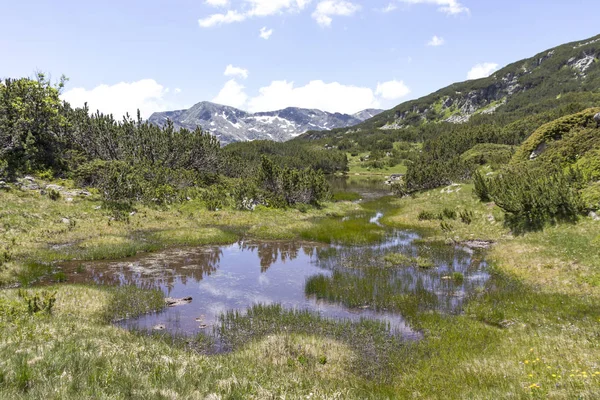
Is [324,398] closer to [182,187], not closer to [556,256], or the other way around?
[556,256]

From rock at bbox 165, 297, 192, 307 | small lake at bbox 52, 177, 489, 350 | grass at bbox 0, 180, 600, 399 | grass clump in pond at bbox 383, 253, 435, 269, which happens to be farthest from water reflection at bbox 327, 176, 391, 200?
rock at bbox 165, 297, 192, 307

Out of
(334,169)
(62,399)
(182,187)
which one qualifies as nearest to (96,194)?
(182,187)

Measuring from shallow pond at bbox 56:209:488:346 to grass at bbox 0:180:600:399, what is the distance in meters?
0.36

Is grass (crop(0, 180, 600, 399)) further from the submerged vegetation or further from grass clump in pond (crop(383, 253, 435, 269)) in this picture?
grass clump in pond (crop(383, 253, 435, 269))

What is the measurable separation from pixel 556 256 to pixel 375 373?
17.4 metres

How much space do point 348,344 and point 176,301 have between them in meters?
10.1

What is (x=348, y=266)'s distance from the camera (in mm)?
24969

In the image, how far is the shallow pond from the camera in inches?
679

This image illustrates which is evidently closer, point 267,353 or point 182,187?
point 267,353

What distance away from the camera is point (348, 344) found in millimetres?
13609

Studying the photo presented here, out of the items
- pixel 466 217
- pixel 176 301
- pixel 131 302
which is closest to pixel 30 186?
pixel 131 302

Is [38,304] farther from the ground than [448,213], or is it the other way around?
[448,213]

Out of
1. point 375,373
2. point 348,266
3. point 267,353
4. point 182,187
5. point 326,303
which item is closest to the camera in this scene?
point 375,373

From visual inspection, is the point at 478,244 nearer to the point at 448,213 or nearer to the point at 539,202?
the point at 539,202
